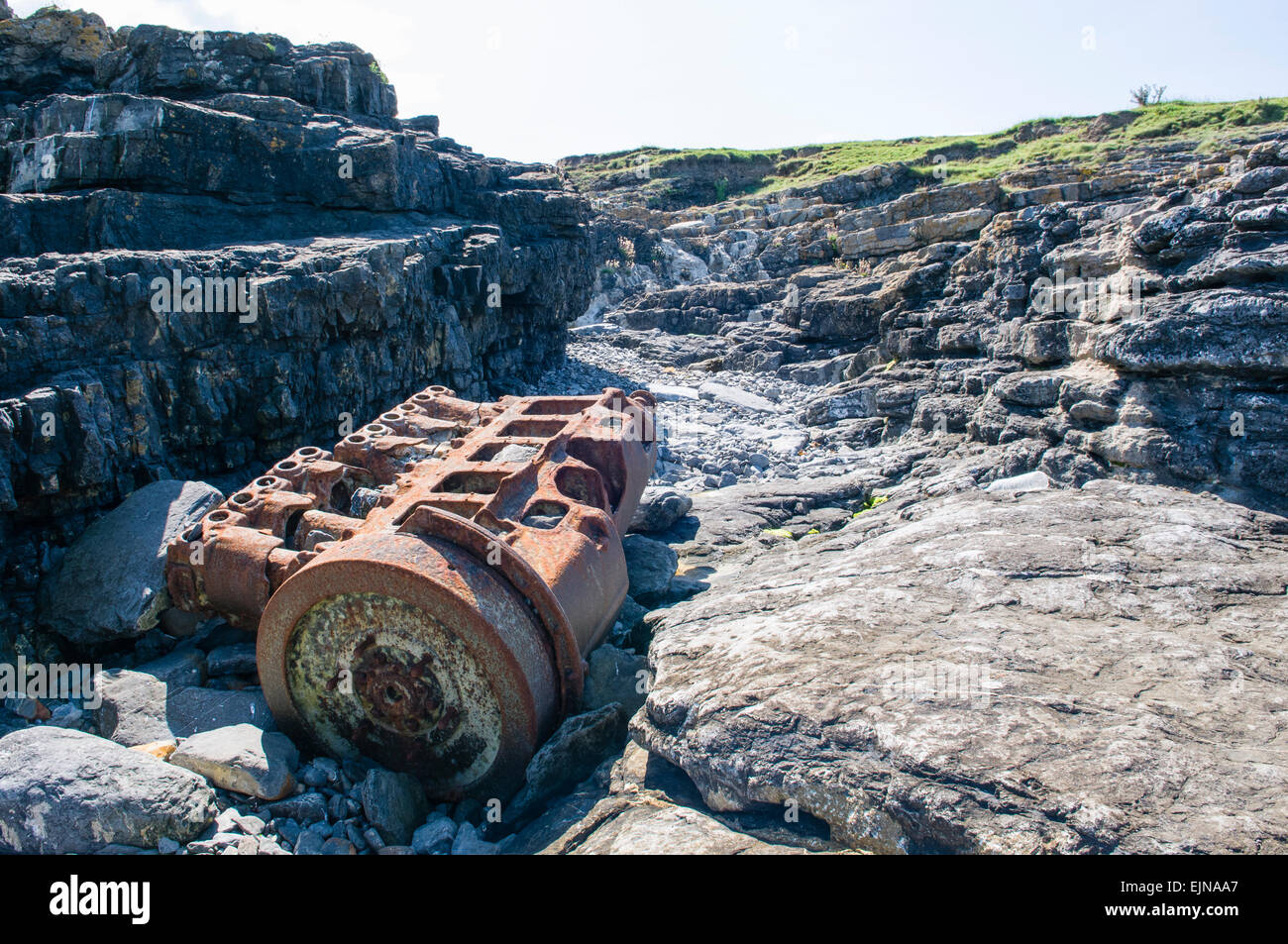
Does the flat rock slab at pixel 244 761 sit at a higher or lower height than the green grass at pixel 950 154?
lower

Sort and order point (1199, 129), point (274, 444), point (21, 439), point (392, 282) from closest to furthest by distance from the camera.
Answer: point (21, 439) → point (274, 444) → point (392, 282) → point (1199, 129)

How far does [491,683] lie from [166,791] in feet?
4.62

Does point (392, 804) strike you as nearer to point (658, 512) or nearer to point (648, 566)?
point (648, 566)

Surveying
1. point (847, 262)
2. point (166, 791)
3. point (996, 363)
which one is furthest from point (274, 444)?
point (847, 262)

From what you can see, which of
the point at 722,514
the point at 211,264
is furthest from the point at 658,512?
the point at 211,264

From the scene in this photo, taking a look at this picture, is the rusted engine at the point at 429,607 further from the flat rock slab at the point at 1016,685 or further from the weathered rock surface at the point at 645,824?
the flat rock slab at the point at 1016,685

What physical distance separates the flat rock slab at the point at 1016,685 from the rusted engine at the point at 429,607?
0.57m

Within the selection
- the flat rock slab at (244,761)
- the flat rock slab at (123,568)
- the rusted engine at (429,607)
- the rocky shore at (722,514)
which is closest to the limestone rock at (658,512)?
the rocky shore at (722,514)

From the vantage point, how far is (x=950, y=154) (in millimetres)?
31016

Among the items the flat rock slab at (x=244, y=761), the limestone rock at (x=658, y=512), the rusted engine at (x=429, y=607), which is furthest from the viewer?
the limestone rock at (x=658, y=512)

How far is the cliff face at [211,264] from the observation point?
6023 mm

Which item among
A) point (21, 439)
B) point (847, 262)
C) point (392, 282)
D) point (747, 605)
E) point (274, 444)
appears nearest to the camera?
point (747, 605)

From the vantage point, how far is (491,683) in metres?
3.48

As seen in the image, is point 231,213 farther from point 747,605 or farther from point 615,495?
point 747,605
